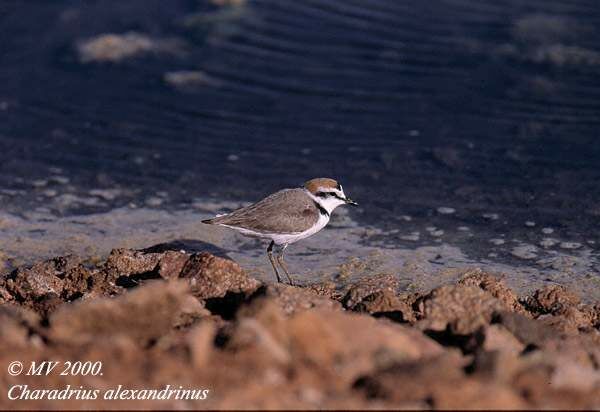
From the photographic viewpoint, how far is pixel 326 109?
10.2 m

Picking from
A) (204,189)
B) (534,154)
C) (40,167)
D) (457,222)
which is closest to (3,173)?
(40,167)

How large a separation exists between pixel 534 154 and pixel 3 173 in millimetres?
5107

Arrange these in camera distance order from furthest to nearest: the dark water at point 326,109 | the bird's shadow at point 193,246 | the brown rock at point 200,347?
the dark water at point 326,109
the bird's shadow at point 193,246
the brown rock at point 200,347

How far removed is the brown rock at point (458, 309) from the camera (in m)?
4.74

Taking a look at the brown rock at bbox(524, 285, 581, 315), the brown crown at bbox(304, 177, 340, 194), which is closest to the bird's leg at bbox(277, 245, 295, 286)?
the brown crown at bbox(304, 177, 340, 194)

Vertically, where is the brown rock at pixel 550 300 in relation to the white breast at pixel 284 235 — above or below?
above

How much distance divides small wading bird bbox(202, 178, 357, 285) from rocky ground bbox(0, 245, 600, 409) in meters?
1.65

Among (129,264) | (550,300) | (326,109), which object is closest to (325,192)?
(129,264)

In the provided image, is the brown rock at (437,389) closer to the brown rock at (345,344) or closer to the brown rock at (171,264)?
the brown rock at (345,344)

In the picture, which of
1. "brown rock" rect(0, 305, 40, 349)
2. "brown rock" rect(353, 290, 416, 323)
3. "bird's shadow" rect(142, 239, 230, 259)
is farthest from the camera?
Answer: "bird's shadow" rect(142, 239, 230, 259)

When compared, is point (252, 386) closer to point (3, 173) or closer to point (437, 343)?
point (437, 343)

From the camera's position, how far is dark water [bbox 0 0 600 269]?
8.39 meters

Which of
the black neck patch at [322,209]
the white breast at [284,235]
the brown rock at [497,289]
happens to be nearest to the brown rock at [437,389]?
the brown rock at [497,289]

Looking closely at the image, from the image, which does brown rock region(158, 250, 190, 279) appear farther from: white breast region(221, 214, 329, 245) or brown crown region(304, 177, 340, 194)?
brown crown region(304, 177, 340, 194)
